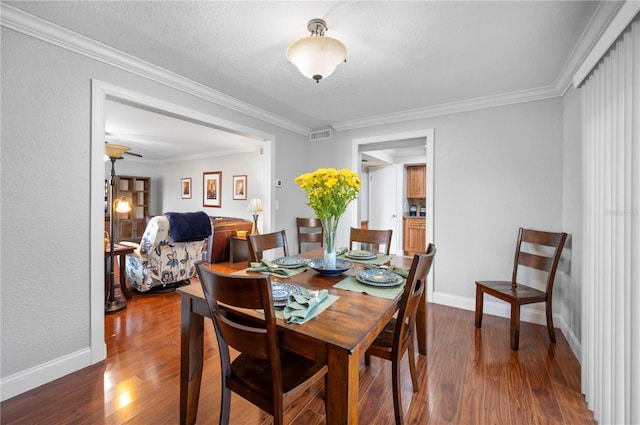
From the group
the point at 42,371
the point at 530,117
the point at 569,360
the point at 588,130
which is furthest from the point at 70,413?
the point at 530,117

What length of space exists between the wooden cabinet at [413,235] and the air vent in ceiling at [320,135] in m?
3.22

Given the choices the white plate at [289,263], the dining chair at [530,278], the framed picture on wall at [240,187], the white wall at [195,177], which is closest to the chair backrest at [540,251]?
the dining chair at [530,278]

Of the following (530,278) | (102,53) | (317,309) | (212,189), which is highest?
(102,53)

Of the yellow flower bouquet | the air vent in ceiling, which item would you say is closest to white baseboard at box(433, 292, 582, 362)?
the yellow flower bouquet

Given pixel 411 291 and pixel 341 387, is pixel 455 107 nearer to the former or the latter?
pixel 411 291

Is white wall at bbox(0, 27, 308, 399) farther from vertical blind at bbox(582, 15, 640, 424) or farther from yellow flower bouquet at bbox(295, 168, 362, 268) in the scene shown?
vertical blind at bbox(582, 15, 640, 424)

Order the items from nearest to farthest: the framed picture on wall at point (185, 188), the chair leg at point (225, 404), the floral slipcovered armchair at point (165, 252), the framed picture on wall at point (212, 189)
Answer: the chair leg at point (225, 404), the floral slipcovered armchair at point (165, 252), the framed picture on wall at point (212, 189), the framed picture on wall at point (185, 188)

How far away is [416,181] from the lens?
21.2 ft

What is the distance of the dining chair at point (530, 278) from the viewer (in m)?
2.26

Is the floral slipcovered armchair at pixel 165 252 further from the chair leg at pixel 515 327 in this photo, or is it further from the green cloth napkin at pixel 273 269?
the chair leg at pixel 515 327

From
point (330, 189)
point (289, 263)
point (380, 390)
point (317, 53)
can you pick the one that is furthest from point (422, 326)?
point (317, 53)

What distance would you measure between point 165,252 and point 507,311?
13.2 ft

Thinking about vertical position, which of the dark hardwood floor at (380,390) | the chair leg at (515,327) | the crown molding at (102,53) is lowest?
the dark hardwood floor at (380,390)

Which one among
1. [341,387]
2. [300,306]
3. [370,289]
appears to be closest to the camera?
[341,387]
